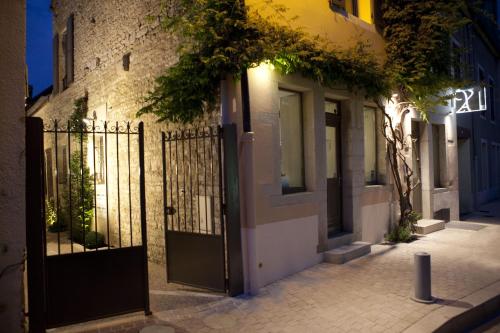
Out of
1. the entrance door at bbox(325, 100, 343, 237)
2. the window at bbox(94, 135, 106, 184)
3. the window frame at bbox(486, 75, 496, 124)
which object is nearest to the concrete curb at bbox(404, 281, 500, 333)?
the entrance door at bbox(325, 100, 343, 237)

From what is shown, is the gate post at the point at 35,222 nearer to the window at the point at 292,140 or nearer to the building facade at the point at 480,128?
the window at the point at 292,140

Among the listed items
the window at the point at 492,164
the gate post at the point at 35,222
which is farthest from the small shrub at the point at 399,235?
the window at the point at 492,164

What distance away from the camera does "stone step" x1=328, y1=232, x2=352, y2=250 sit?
7.25m

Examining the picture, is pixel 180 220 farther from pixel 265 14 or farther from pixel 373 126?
pixel 373 126

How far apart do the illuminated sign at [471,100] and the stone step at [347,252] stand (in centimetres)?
585

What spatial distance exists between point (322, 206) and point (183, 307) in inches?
122

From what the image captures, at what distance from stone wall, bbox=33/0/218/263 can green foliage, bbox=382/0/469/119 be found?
5.09 meters

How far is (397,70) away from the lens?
859 centimetres

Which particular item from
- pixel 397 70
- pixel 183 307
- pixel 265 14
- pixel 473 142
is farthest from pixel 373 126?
pixel 473 142

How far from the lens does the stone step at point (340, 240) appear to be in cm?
725

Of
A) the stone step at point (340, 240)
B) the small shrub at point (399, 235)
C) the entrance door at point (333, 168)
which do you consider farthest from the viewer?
the small shrub at point (399, 235)

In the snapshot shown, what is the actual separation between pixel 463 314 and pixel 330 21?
5436mm

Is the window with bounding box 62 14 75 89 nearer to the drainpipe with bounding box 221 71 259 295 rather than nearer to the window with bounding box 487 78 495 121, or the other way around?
the drainpipe with bounding box 221 71 259 295

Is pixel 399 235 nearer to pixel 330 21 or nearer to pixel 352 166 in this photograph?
pixel 352 166
